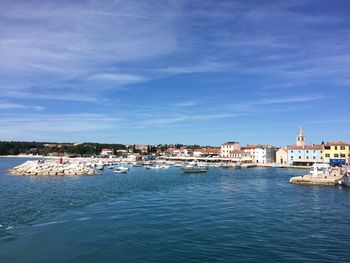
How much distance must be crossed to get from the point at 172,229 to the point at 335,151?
69.3 meters

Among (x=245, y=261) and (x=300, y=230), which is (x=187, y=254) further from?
(x=300, y=230)

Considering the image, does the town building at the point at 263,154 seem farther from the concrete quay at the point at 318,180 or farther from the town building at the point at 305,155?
the concrete quay at the point at 318,180

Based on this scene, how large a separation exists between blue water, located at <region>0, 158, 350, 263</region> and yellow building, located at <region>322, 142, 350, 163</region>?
5176 centimetres

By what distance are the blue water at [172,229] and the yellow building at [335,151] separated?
51756mm

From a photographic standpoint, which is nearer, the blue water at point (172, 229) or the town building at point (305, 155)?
the blue water at point (172, 229)

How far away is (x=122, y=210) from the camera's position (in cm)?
2334

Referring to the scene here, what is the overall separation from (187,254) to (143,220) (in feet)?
21.7

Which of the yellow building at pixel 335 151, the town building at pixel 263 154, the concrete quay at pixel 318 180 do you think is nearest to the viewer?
the concrete quay at pixel 318 180

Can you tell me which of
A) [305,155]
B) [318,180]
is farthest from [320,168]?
[305,155]

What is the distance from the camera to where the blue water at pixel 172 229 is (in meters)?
13.6

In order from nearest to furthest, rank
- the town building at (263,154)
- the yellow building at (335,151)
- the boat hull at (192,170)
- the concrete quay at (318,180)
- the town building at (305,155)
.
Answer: the concrete quay at (318,180)
the boat hull at (192,170)
the yellow building at (335,151)
the town building at (305,155)
the town building at (263,154)

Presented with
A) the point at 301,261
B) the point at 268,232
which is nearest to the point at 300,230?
the point at 268,232

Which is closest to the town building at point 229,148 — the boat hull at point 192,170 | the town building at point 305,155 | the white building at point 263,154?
the white building at point 263,154

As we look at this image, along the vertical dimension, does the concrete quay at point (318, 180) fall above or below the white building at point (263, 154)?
below
